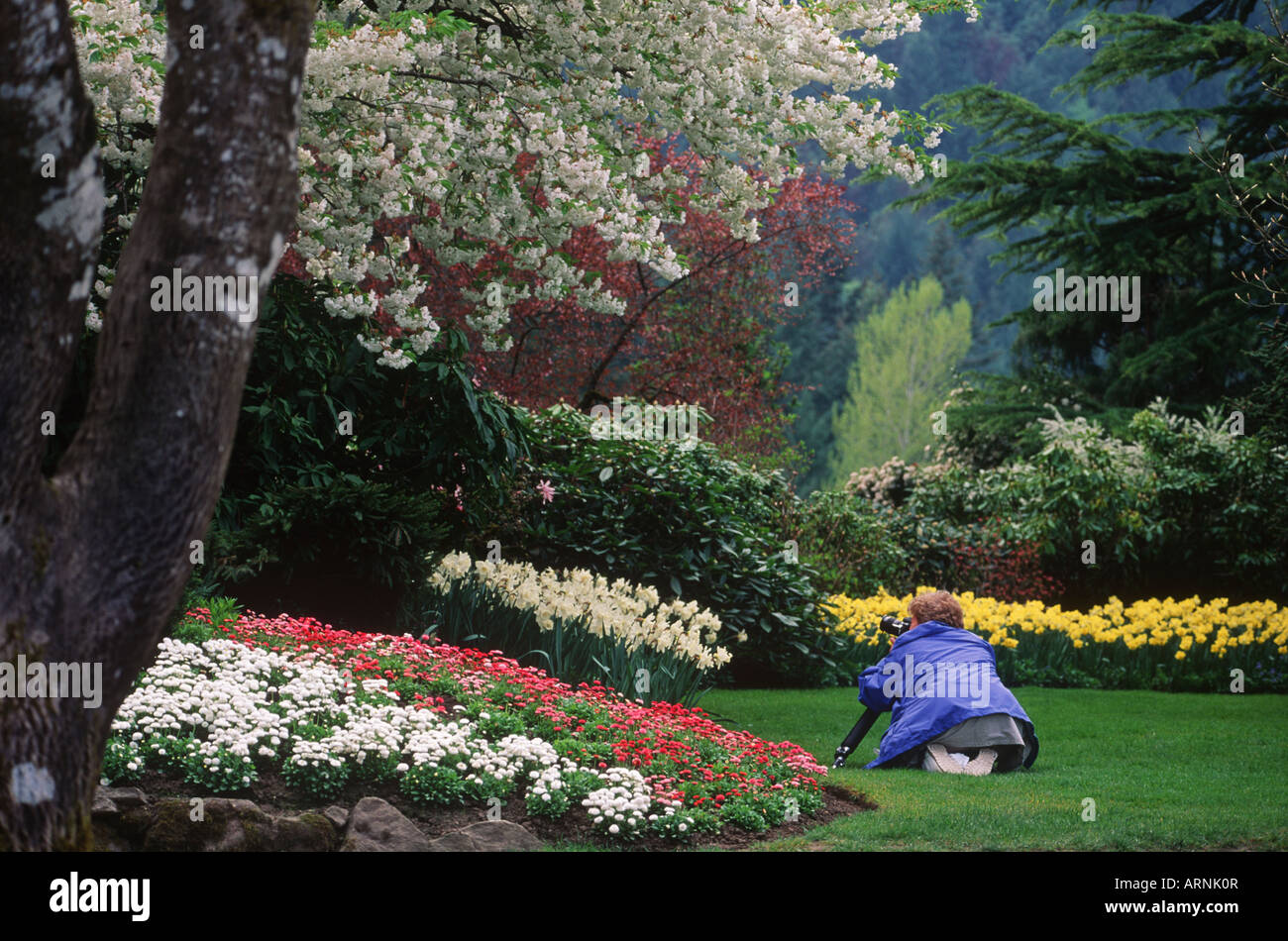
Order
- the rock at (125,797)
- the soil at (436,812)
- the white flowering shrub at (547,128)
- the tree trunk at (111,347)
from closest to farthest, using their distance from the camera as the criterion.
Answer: the tree trunk at (111,347), the rock at (125,797), the soil at (436,812), the white flowering shrub at (547,128)

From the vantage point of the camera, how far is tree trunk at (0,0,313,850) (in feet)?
9.41

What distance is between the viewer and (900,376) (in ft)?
136

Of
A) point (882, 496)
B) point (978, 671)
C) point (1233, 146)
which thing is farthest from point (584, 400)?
point (1233, 146)

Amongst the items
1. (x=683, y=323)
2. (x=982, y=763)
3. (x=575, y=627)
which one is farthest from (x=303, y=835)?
(x=683, y=323)

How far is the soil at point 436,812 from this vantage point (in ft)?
15.9

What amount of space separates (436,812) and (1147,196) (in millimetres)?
18107

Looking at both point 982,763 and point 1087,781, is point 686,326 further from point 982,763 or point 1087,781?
point 1087,781

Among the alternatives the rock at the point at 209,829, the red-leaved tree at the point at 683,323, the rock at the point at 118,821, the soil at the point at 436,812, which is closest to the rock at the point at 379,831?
the soil at the point at 436,812

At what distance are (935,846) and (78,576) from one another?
3.54 metres

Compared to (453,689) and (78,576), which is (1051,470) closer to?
(453,689)

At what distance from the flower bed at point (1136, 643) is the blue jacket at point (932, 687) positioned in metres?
3.51

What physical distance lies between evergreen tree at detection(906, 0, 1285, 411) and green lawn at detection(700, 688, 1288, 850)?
1007cm

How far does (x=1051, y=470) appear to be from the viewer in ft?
46.6

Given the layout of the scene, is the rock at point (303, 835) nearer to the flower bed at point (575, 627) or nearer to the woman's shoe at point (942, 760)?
the flower bed at point (575, 627)
